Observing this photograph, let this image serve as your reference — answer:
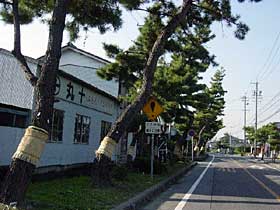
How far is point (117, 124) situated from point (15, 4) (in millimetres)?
5506

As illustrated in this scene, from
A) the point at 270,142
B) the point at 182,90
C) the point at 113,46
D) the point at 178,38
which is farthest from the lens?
the point at 270,142

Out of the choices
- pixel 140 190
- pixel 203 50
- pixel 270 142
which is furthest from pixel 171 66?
pixel 270 142

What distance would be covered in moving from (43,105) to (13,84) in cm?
657

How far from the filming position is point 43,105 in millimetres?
9711

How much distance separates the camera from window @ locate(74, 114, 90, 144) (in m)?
21.0

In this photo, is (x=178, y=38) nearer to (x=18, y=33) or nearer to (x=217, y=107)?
(x=18, y=33)

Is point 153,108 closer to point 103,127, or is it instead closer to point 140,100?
point 140,100

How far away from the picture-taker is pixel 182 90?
2978cm

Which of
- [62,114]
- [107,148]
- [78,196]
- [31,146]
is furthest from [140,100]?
[31,146]

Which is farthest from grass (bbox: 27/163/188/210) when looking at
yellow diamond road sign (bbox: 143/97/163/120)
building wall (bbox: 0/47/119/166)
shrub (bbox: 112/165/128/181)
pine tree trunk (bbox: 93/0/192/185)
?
yellow diamond road sign (bbox: 143/97/163/120)

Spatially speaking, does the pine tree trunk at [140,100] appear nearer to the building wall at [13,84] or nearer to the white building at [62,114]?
the white building at [62,114]

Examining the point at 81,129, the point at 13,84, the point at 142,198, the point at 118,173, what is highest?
the point at 13,84

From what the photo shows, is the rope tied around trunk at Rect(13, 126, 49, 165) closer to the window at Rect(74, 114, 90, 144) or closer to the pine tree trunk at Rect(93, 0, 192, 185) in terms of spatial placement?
the pine tree trunk at Rect(93, 0, 192, 185)

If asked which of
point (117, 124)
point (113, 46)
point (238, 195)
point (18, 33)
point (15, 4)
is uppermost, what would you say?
point (113, 46)
